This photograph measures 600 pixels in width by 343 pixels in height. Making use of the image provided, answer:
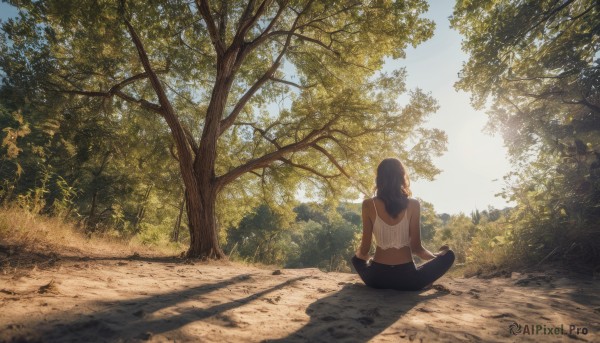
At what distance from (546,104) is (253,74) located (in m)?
9.33

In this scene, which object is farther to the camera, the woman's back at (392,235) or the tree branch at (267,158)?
the tree branch at (267,158)

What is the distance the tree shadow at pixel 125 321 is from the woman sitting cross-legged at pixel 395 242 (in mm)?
1792

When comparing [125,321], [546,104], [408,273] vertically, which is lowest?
[125,321]

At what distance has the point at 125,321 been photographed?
2.17 metres

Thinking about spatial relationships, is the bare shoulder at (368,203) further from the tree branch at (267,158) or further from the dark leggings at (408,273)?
the tree branch at (267,158)

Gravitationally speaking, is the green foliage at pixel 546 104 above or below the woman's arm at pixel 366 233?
above

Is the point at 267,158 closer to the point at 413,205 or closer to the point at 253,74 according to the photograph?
the point at 253,74

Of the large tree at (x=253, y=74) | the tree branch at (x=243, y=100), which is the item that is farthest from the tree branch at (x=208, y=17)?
the tree branch at (x=243, y=100)

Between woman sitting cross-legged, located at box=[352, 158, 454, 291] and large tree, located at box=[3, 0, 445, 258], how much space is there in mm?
4762

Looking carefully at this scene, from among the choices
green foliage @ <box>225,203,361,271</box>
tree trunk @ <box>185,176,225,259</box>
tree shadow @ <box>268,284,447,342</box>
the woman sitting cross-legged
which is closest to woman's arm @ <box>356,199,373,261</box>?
the woman sitting cross-legged

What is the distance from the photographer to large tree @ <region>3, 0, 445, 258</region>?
23.6 ft

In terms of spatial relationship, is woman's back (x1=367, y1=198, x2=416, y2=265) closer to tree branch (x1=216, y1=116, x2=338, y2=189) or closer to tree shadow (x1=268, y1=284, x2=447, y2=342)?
tree shadow (x1=268, y1=284, x2=447, y2=342)

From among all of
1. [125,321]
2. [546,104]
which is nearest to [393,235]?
[125,321]

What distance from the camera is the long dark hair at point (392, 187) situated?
3689 mm
